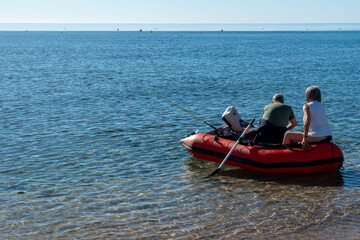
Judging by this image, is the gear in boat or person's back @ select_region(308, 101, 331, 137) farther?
the gear in boat

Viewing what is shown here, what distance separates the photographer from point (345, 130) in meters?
13.9

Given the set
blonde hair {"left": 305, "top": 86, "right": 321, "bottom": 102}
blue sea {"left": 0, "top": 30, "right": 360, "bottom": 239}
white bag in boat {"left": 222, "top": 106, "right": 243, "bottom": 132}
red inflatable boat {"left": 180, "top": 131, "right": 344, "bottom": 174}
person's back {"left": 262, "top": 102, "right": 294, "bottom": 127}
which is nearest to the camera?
blue sea {"left": 0, "top": 30, "right": 360, "bottom": 239}

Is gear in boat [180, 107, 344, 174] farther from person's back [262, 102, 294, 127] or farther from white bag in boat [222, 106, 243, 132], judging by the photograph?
person's back [262, 102, 294, 127]

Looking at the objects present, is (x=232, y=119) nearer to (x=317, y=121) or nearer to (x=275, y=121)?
(x=275, y=121)

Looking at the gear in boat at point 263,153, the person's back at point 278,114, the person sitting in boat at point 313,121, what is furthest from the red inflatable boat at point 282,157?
the person's back at point 278,114

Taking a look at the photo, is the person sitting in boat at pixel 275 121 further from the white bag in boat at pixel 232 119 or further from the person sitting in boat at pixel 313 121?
the white bag in boat at pixel 232 119

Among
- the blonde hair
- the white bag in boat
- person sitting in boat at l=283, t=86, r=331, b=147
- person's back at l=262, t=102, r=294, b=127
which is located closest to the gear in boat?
the white bag in boat

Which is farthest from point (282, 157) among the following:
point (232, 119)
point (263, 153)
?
point (232, 119)

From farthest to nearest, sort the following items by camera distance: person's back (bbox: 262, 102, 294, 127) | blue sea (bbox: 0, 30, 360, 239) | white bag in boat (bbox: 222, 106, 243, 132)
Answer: white bag in boat (bbox: 222, 106, 243, 132), person's back (bbox: 262, 102, 294, 127), blue sea (bbox: 0, 30, 360, 239)

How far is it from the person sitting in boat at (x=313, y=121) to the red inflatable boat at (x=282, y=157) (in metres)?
0.20

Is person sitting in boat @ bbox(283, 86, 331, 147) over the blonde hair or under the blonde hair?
under

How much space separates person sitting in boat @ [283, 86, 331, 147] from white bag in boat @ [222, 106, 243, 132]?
168cm

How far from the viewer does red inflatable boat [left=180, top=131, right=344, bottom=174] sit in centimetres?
916

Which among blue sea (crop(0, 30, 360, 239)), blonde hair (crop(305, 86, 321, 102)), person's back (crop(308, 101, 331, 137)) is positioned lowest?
blue sea (crop(0, 30, 360, 239))
